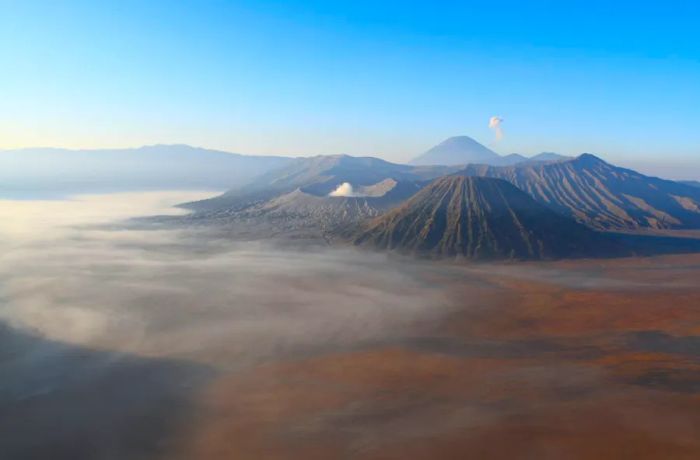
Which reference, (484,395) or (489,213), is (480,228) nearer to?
(489,213)

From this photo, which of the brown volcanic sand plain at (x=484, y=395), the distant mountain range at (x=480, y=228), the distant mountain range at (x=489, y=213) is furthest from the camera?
the distant mountain range at (x=489, y=213)

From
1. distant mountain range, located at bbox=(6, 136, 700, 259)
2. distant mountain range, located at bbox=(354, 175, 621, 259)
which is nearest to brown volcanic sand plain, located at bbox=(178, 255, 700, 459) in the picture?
distant mountain range, located at bbox=(354, 175, 621, 259)

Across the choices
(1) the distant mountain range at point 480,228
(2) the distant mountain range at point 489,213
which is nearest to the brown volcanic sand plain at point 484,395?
(1) the distant mountain range at point 480,228

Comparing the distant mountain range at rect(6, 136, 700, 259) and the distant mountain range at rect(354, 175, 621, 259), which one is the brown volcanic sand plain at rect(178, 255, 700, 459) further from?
the distant mountain range at rect(6, 136, 700, 259)

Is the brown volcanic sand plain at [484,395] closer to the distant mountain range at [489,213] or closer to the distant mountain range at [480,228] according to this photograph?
the distant mountain range at [480,228]

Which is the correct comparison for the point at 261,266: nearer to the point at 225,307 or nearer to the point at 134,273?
the point at 134,273

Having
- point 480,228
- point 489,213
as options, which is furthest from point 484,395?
point 489,213

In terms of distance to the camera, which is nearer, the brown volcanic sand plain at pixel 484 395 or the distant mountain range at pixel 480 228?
the brown volcanic sand plain at pixel 484 395
